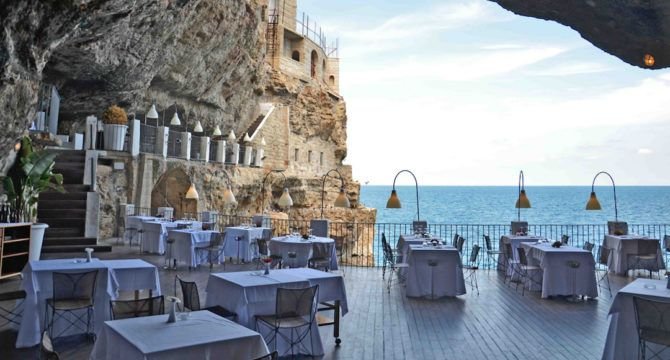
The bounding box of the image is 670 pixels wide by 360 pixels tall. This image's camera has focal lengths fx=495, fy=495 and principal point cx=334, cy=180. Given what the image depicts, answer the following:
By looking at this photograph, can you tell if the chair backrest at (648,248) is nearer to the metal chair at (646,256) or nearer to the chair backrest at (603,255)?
the metal chair at (646,256)

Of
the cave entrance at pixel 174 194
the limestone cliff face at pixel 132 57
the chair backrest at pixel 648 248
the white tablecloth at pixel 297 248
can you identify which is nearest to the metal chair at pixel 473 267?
the white tablecloth at pixel 297 248

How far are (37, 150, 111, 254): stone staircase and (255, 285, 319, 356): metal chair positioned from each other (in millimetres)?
9601

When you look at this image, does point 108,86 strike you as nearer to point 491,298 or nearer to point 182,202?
point 182,202

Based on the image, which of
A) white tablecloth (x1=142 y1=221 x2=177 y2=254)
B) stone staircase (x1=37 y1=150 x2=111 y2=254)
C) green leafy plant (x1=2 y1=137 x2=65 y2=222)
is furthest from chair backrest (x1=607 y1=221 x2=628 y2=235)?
green leafy plant (x1=2 y1=137 x2=65 y2=222)

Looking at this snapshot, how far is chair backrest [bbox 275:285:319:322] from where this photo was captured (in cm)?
514

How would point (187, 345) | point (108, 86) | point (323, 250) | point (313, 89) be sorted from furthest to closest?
point (313, 89), point (108, 86), point (323, 250), point (187, 345)

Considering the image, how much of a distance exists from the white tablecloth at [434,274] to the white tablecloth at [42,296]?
5.22m

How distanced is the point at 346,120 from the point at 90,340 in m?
36.7

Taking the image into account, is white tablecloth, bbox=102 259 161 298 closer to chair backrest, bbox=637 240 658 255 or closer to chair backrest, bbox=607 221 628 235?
chair backrest, bbox=637 240 658 255

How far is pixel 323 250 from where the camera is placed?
1033cm

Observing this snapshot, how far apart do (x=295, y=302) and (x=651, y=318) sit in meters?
3.61

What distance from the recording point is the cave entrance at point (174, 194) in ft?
71.5

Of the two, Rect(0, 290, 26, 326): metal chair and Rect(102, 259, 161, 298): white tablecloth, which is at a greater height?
Rect(102, 259, 161, 298): white tablecloth

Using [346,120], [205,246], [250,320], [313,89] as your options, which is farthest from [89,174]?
[346,120]
